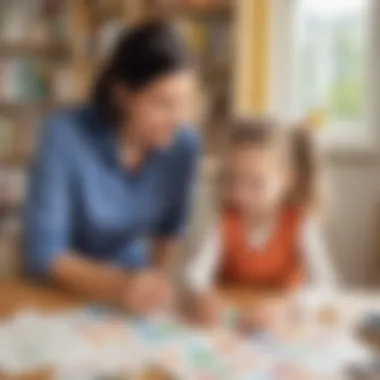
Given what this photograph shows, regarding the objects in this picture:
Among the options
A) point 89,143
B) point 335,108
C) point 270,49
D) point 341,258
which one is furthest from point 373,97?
point 89,143

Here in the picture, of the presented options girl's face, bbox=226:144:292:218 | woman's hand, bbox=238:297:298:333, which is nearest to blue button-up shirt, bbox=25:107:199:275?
girl's face, bbox=226:144:292:218

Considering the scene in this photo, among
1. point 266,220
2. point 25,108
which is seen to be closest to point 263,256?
point 266,220

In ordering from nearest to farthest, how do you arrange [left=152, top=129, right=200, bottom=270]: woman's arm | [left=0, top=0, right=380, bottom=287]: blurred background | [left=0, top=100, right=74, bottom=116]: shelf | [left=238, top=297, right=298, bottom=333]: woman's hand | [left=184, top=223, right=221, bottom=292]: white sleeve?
[left=238, top=297, right=298, bottom=333]: woman's hand → [left=184, top=223, right=221, bottom=292]: white sleeve → [left=152, top=129, right=200, bottom=270]: woman's arm → [left=0, top=0, right=380, bottom=287]: blurred background → [left=0, top=100, right=74, bottom=116]: shelf

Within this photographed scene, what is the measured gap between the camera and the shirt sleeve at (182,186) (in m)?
1.05

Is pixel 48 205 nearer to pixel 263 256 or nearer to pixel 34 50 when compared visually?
pixel 263 256

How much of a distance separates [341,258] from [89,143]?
37 centimetres

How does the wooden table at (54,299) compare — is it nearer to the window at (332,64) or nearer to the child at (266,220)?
the child at (266,220)

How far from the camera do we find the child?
0.93m

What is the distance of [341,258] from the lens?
3.73 feet

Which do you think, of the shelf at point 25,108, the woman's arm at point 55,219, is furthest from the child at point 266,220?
the shelf at point 25,108

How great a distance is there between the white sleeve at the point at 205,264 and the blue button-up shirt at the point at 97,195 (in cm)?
7

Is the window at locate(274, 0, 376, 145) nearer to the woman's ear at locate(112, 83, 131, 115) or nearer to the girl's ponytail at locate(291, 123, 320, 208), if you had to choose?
the girl's ponytail at locate(291, 123, 320, 208)

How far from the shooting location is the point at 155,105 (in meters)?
0.95

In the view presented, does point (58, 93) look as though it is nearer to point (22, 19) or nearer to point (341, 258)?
point (22, 19)
